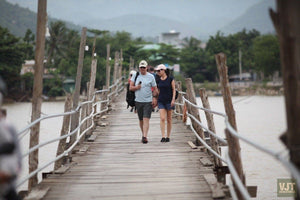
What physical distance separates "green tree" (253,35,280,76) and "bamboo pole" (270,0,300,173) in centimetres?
6051

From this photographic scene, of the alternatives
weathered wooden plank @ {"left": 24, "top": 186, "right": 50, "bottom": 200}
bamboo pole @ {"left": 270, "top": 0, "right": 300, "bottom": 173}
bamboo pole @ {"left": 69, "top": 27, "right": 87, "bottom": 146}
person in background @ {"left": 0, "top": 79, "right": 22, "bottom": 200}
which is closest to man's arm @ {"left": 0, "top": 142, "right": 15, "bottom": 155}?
person in background @ {"left": 0, "top": 79, "right": 22, "bottom": 200}

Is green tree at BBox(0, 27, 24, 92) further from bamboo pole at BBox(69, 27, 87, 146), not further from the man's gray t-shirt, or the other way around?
the man's gray t-shirt

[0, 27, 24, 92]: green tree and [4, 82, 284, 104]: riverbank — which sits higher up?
[0, 27, 24, 92]: green tree

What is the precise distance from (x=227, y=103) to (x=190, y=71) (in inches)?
2395

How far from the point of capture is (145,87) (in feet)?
27.2

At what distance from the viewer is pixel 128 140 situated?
931 centimetres

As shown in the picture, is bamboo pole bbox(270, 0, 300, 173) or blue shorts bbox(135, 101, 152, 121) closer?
bamboo pole bbox(270, 0, 300, 173)

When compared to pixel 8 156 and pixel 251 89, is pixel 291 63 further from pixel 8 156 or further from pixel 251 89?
pixel 251 89

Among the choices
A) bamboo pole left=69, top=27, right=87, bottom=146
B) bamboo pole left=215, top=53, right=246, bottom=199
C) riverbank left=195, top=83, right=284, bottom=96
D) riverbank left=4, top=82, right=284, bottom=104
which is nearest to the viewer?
bamboo pole left=215, top=53, right=246, bottom=199

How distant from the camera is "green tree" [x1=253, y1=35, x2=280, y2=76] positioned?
61875 mm

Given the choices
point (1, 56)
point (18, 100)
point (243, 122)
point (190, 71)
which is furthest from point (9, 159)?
point (190, 71)

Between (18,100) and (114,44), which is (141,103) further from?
(114,44)

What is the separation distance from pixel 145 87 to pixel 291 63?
5.31 meters

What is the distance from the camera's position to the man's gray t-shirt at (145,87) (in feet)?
27.1
